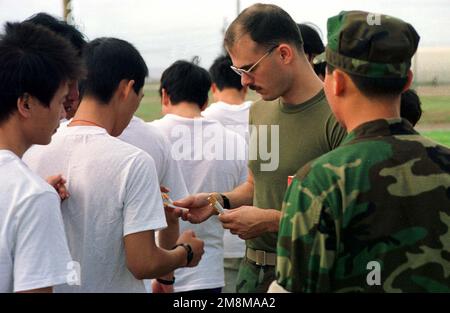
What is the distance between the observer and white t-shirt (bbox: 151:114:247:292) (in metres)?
5.09

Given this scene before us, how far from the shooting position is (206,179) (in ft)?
16.8

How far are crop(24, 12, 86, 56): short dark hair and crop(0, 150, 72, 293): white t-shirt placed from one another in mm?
1272

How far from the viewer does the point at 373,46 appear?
7.09ft

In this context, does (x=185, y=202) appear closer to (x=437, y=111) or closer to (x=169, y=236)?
(x=169, y=236)

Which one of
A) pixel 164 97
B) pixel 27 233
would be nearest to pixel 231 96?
pixel 164 97

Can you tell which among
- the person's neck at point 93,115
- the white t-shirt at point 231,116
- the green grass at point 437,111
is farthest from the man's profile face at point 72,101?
the green grass at point 437,111

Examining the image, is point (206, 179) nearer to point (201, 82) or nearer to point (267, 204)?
point (201, 82)

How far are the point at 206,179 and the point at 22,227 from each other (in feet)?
9.84

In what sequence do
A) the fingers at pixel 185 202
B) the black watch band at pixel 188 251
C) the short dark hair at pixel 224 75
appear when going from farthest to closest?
the short dark hair at pixel 224 75
the fingers at pixel 185 202
the black watch band at pixel 188 251

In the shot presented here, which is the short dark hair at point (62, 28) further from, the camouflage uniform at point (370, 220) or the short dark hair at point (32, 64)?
the camouflage uniform at point (370, 220)

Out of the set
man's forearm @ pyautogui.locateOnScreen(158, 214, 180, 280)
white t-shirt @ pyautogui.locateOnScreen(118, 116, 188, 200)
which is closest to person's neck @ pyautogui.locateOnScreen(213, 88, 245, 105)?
white t-shirt @ pyautogui.locateOnScreen(118, 116, 188, 200)

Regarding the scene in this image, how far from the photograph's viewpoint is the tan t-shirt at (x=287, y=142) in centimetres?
335

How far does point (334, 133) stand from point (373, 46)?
1.17 meters
